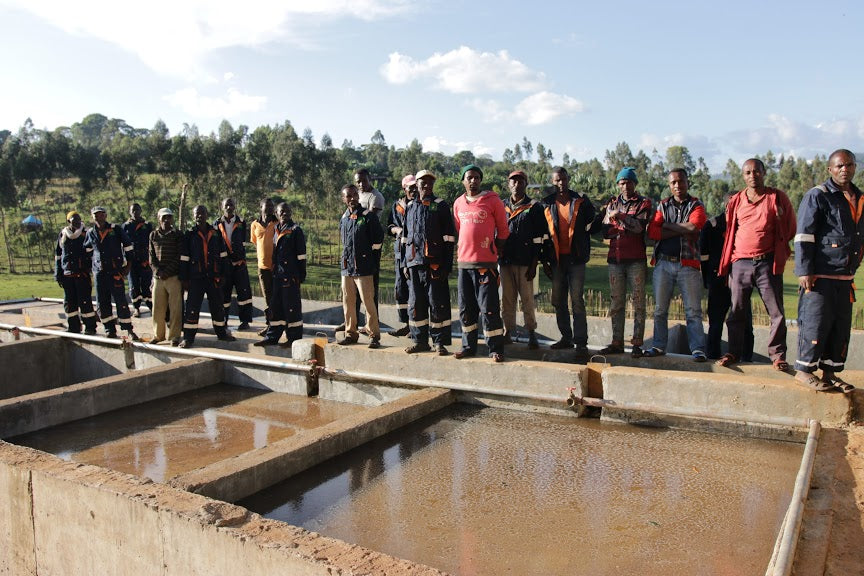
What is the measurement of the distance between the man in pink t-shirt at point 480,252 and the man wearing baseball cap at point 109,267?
560 cm

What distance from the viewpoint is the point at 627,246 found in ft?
22.5

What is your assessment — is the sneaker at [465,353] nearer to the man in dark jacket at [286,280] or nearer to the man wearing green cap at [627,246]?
the man wearing green cap at [627,246]

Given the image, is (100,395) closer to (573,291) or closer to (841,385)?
(573,291)

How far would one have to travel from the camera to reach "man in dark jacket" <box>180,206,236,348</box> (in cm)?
906

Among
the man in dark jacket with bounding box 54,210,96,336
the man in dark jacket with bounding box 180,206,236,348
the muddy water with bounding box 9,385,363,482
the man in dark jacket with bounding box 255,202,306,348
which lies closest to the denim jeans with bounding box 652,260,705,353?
the muddy water with bounding box 9,385,363,482

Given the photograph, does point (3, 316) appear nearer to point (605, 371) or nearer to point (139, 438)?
point (139, 438)

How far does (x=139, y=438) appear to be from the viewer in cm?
642

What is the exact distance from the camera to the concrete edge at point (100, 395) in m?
6.56

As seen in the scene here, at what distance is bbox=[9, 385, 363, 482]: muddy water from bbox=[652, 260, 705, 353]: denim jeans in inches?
127

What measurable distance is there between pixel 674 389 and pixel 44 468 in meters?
4.65

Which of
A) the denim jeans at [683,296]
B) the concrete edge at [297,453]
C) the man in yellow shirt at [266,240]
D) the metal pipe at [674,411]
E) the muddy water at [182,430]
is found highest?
the man in yellow shirt at [266,240]

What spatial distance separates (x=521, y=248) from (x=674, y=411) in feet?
8.20

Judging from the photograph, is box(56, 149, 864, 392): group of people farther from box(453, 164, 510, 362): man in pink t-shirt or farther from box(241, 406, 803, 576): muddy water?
box(241, 406, 803, 576): muddy water

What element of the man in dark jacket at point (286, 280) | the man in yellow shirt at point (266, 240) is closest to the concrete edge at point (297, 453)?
the man in dark jacket at point (286, 280)
